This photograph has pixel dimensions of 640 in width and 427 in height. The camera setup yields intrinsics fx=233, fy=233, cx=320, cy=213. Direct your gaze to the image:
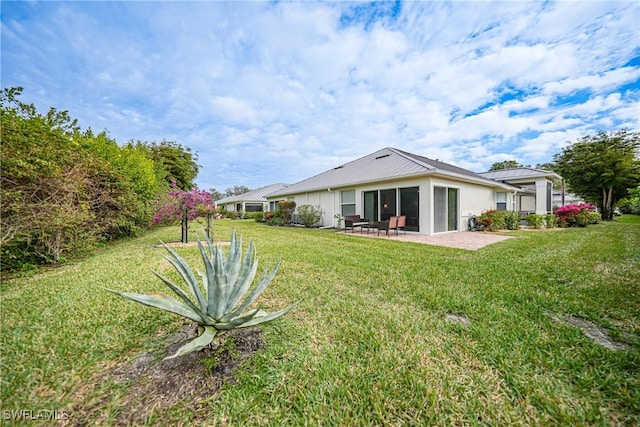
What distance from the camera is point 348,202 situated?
45.2ft

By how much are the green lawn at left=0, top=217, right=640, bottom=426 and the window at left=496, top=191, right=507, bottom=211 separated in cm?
1260

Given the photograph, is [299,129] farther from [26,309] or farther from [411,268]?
[26,309]

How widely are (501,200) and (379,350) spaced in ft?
58.4

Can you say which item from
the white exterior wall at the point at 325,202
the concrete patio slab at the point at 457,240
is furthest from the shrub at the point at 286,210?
the concrete patio slab at the point at 457,240

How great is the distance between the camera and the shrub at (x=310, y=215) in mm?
15211

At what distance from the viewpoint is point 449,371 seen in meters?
1.96

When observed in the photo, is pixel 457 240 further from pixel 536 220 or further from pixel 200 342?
pixel 200 342

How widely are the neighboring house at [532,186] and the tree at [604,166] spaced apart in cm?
419

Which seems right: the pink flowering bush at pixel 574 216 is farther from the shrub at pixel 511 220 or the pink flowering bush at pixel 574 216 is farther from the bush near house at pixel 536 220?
the shrub at pixel 511 220

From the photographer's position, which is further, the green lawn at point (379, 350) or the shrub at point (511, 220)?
the shrub at point (511, 220)

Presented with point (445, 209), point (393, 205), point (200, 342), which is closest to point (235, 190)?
point (393, 205)

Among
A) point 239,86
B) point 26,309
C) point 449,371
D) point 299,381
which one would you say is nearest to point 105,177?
point 26,309

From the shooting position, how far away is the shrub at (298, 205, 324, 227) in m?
15.2

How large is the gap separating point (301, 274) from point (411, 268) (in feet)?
7.83
